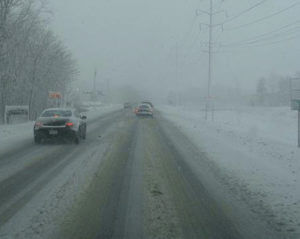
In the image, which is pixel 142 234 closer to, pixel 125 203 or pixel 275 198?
pixel 125 203

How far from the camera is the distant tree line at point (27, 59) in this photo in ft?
106

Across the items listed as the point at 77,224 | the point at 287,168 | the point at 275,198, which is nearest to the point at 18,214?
the point at 77,224

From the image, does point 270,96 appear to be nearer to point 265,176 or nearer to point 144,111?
Result: point 144,111

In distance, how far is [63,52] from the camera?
2080 inches

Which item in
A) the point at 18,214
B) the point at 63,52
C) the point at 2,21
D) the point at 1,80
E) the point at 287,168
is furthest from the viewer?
the point at 63,52

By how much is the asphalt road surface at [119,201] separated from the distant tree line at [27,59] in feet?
69.0

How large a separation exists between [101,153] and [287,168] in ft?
20.6

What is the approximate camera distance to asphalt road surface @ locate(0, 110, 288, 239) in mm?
5750

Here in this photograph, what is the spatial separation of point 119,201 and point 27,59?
120ft

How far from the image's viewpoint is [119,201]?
741cm

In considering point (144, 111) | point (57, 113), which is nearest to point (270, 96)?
point (144, 111)

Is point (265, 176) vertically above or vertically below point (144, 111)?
below

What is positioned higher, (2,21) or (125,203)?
(2,21)

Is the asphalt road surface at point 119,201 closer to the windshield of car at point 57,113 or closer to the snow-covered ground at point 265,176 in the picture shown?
the snow-covered ground at point 265,176
